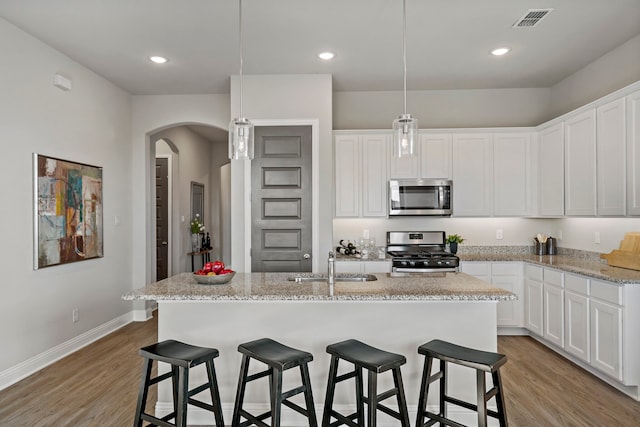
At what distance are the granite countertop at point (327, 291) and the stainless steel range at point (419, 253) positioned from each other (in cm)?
156

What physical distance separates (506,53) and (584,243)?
2.15m

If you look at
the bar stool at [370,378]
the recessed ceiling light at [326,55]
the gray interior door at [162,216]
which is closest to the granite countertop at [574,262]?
the bar stool at [370,378]

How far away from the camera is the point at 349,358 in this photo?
214 cm

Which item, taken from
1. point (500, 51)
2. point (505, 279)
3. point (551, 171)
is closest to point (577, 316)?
point (505, 279)

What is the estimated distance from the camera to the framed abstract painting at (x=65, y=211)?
3.57 metres

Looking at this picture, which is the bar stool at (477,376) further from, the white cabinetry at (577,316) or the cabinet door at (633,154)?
the cabinet door at (633,154)

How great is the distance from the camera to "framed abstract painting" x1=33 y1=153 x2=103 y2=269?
3572 mm

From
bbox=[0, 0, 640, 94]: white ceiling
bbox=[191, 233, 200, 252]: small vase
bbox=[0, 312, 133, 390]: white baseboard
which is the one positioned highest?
bbox=[0, 0, 640, 94]: white ceiling

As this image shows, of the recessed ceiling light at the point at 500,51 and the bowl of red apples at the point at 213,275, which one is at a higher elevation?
the recessed ceiling light at the point at 500,51

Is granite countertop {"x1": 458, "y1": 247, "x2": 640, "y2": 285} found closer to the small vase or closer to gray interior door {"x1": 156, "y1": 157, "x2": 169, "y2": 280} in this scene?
gray interior door {"x1": 156, "y1": 157, "x2": 169, "y2": 280}

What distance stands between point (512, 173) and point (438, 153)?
891mm

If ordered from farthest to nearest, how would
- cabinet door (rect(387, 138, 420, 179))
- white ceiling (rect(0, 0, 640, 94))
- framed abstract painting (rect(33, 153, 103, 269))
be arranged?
cabinet door (rect(387, 138, 420, 179)), framed abstract painting (rect(33, 153, 103, 269)), white ceiling (rect(0, 0, 640, 94))

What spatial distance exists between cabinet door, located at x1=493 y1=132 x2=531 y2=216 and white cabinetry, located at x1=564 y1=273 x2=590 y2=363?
129 centimetres

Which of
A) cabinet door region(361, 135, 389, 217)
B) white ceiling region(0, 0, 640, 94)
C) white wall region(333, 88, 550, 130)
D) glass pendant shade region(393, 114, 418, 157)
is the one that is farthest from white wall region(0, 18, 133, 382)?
glass pendant shade region(393, 114, 418, 157)
